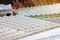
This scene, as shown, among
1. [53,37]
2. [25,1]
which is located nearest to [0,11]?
[25,1]

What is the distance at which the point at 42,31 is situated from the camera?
193cm

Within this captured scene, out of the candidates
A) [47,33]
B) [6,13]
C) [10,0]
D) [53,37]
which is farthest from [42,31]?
[10,0]

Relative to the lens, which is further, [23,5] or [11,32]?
[23,5]

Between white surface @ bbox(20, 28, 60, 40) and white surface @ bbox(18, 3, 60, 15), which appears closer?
white surface @ bbox(20, 28, 60, 40)

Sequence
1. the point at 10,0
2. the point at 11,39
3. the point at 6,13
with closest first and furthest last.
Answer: the point at 11,39 → the point at 6,13 → the point at 10,0

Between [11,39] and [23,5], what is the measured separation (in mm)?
2490

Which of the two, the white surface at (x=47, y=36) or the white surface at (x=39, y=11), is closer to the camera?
the white surface at (x=47, y=36)

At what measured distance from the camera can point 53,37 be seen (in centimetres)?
173

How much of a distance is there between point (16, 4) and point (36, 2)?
0.60 metres

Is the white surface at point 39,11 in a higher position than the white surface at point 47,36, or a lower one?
lower

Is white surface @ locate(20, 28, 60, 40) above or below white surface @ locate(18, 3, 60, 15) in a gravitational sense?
above

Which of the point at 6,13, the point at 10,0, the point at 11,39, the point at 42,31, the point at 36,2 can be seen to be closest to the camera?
the point at 11,39

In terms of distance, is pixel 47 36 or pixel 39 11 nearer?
pixel 47 36

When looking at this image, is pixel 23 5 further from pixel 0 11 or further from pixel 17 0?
pixel 0 11
